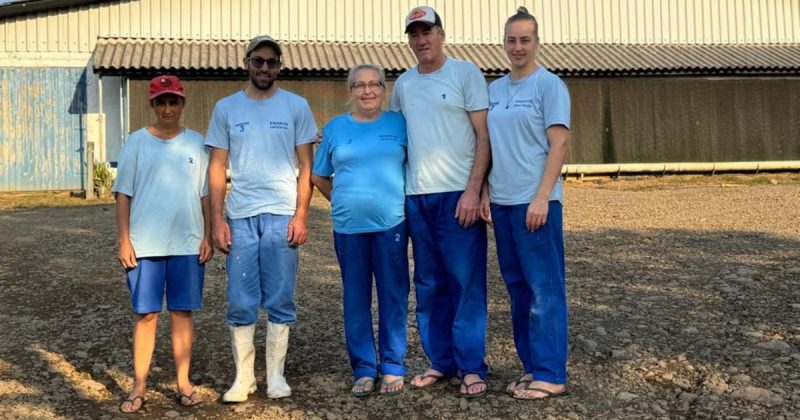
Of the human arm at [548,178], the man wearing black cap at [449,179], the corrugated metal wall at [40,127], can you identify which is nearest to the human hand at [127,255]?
the man wearing black cap at [449,179]

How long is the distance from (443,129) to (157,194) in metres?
1.45

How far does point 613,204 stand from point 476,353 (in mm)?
8761

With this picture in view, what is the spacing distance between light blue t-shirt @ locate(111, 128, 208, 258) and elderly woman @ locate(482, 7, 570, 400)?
149 cm

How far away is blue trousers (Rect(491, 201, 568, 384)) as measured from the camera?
4.12 meters

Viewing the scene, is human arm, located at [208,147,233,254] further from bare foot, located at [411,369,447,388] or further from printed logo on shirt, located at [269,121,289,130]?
bare foot, located at [411,369,447,388]

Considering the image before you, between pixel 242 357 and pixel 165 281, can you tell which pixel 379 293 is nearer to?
pixel 242 357

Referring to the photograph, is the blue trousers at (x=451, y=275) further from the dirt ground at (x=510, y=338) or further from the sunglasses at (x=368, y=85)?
the sunglasses at (x=368, y=85)

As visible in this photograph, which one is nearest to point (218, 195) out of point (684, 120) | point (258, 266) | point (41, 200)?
point (258, 266)

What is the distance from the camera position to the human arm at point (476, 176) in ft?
13.7

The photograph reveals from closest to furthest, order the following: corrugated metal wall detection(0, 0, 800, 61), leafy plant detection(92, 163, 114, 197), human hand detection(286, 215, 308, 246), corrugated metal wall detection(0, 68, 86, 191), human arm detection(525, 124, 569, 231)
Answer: human arm detection(525, 124, 569, 231) → human hand detection(286, 215, 308, 246) → leafy plant detection(92, 163, 114, 197) → corrugated metal wall detection(0, 68, 86, 191) → corrugated metal wall detection(0, 0, 800, 61)

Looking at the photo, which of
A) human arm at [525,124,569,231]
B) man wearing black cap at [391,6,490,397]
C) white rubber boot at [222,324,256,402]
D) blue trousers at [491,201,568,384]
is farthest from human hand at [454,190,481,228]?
white rubber boot at [222,324,256,402]

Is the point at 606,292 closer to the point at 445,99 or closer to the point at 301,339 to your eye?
the point at 301,339

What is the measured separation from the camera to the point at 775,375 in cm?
443

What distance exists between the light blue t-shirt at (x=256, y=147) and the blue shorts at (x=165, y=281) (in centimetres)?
35
